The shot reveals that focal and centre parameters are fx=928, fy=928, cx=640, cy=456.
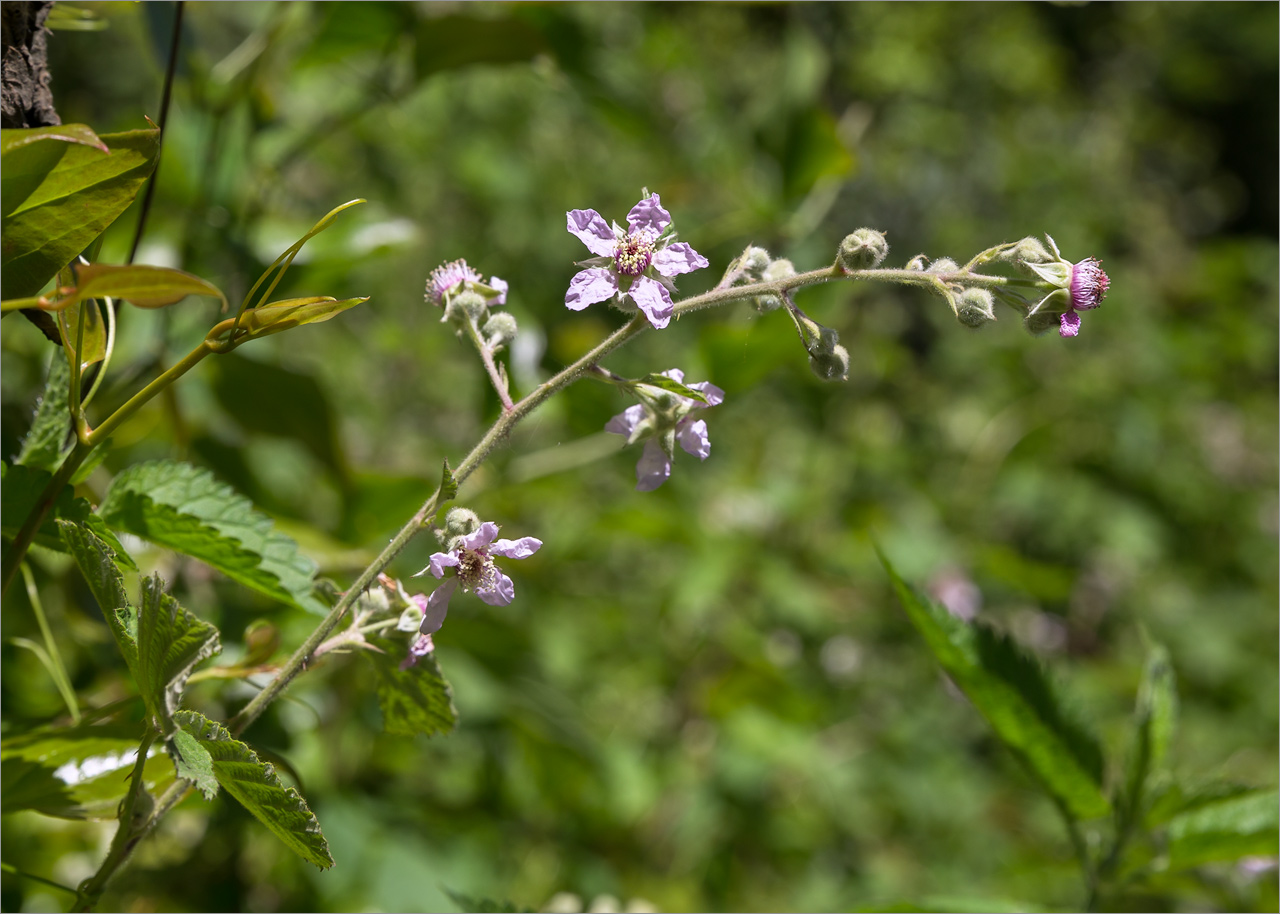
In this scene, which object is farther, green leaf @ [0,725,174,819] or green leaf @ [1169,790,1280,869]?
green leaf @ [1169,790,1280,869]

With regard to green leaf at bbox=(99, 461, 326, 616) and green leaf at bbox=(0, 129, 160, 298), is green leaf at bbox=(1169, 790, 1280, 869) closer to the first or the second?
green leaf at bbox=(99, 461, 326, 616)

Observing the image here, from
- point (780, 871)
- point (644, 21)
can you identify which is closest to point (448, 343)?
point (644, 21)

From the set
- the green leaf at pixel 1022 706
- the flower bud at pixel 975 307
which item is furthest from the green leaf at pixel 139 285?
the green leaf at pixel 1022 706

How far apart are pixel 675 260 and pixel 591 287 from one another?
0.21 feet

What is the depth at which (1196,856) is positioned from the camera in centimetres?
97

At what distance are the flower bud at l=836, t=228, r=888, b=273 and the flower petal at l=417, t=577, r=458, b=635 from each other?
1.20ft

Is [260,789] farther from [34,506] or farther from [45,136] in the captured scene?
[45,136]

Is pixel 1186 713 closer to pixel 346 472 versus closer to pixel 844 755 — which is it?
pixel 844 755

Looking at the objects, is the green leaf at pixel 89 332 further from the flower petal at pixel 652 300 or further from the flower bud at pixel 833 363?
the flower bud at pixel 833 363

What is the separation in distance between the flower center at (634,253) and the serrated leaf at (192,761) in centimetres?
42

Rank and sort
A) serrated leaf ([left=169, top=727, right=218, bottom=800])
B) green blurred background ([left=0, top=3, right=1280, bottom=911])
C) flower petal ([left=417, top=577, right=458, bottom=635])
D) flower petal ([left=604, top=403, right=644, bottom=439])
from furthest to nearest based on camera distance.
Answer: green blurred background ([left=0, top=3, right=1280, bottom=911])
flower petal ([left=604, top=403, right=644, bottom=439])
flower petal ([left=417, top=577, right=458, bottom=635])
serrated leaf ([left=169, top=727, right=218, bottom=800])

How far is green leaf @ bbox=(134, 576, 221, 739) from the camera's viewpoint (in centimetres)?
56

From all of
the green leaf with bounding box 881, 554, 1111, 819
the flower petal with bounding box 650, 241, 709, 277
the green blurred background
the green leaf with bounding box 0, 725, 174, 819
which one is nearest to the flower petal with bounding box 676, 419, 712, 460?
the flower petal with bounding box 650, 241, 709, 277

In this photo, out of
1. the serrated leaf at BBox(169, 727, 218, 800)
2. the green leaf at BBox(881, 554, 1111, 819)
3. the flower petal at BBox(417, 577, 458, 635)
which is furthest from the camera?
the green leaf at BBox(881, 554, 1111, 819)
